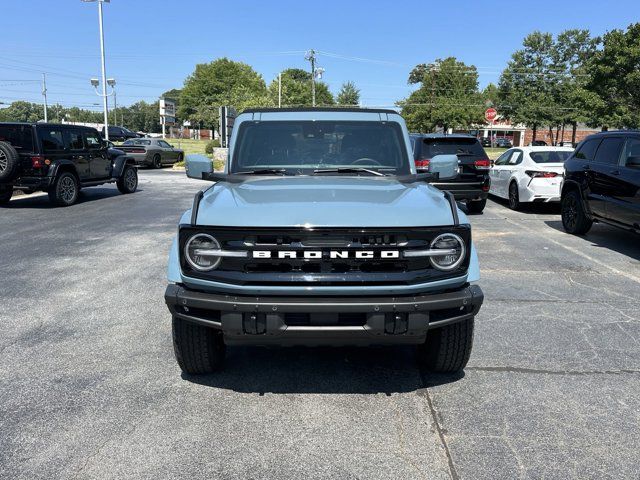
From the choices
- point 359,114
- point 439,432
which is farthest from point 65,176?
point 439,432

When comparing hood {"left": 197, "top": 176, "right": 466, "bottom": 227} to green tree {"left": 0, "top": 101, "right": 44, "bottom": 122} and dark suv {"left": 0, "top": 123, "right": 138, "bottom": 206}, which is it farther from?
green tree {"left": 0, "top": 101, "right": 44, "bottom": 122}

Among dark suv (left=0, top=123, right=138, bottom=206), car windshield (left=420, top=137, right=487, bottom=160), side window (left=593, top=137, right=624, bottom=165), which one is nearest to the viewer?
side window (left=593, top=137, right=624, bottom=165)

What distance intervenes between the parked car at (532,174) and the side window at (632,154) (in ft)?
12.2

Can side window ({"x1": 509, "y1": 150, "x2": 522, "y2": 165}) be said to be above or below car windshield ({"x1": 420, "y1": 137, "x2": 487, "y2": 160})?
below

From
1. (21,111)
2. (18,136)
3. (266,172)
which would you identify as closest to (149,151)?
(18,136)

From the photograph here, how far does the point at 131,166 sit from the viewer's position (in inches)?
637

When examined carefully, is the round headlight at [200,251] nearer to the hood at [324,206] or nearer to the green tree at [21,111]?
the hood at [324,206]

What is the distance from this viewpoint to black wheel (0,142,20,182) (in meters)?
11.3

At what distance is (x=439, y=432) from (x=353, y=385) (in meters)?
0.76

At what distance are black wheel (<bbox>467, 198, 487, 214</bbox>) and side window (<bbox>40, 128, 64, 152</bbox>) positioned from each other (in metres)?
9.86

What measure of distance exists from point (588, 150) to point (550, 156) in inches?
128

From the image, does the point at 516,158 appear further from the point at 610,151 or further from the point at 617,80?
the point at 617,80

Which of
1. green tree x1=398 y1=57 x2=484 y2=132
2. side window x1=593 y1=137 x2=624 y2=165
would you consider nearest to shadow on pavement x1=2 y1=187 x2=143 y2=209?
side window x1=593 y1=137 x2=624 y2=165

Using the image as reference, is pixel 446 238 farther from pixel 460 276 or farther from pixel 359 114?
pixel 359 114
